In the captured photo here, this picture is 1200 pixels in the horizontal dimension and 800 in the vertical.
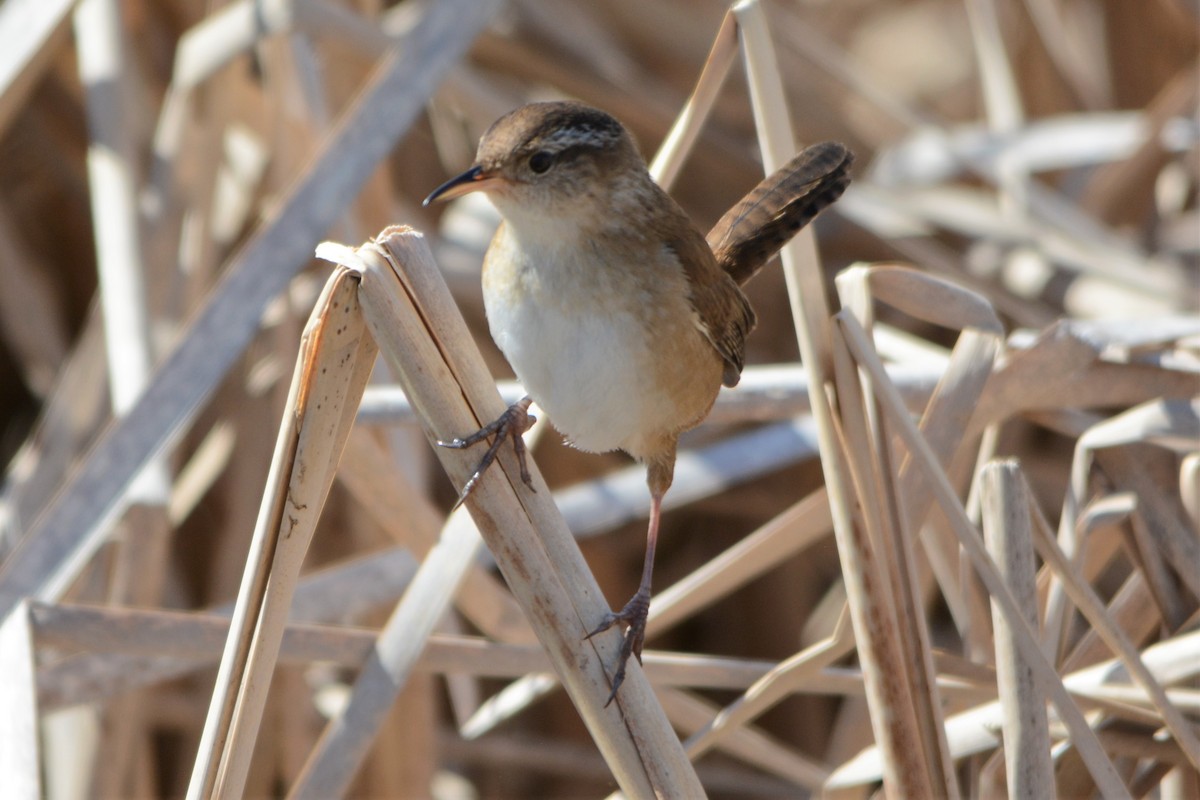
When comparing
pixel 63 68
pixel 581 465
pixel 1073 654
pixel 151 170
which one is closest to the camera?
pixel 1073 654

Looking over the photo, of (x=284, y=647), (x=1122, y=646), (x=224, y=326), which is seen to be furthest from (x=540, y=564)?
(x=224, y=326)

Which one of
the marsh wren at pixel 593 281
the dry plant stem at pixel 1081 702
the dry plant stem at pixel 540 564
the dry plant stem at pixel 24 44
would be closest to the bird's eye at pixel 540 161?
the marsh wren at pixel 593 281

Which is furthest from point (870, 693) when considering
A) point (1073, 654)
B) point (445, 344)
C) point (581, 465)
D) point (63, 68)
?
point (63, 68)

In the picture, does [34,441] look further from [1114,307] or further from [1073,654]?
[1114,307]

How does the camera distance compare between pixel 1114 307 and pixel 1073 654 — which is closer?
pixel 1073 654

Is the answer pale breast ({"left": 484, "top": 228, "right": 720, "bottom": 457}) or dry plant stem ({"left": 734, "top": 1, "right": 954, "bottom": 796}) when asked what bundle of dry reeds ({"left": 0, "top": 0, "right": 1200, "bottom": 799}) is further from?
pale breast ({"left": 484, "top": 228, "right": 720, "bottom": 457})

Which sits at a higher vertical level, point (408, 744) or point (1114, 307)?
point (1114, 307)

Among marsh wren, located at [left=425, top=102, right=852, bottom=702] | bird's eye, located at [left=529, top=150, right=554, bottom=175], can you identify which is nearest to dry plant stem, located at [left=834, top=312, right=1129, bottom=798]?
marsh wren, located at [left=425, top=102, right=852, bottom=702]

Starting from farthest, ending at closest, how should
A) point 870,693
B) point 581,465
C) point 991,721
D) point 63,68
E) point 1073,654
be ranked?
point 581,465 < point 63,68 < point 1073,654 < point 991,721 < point 870,693
